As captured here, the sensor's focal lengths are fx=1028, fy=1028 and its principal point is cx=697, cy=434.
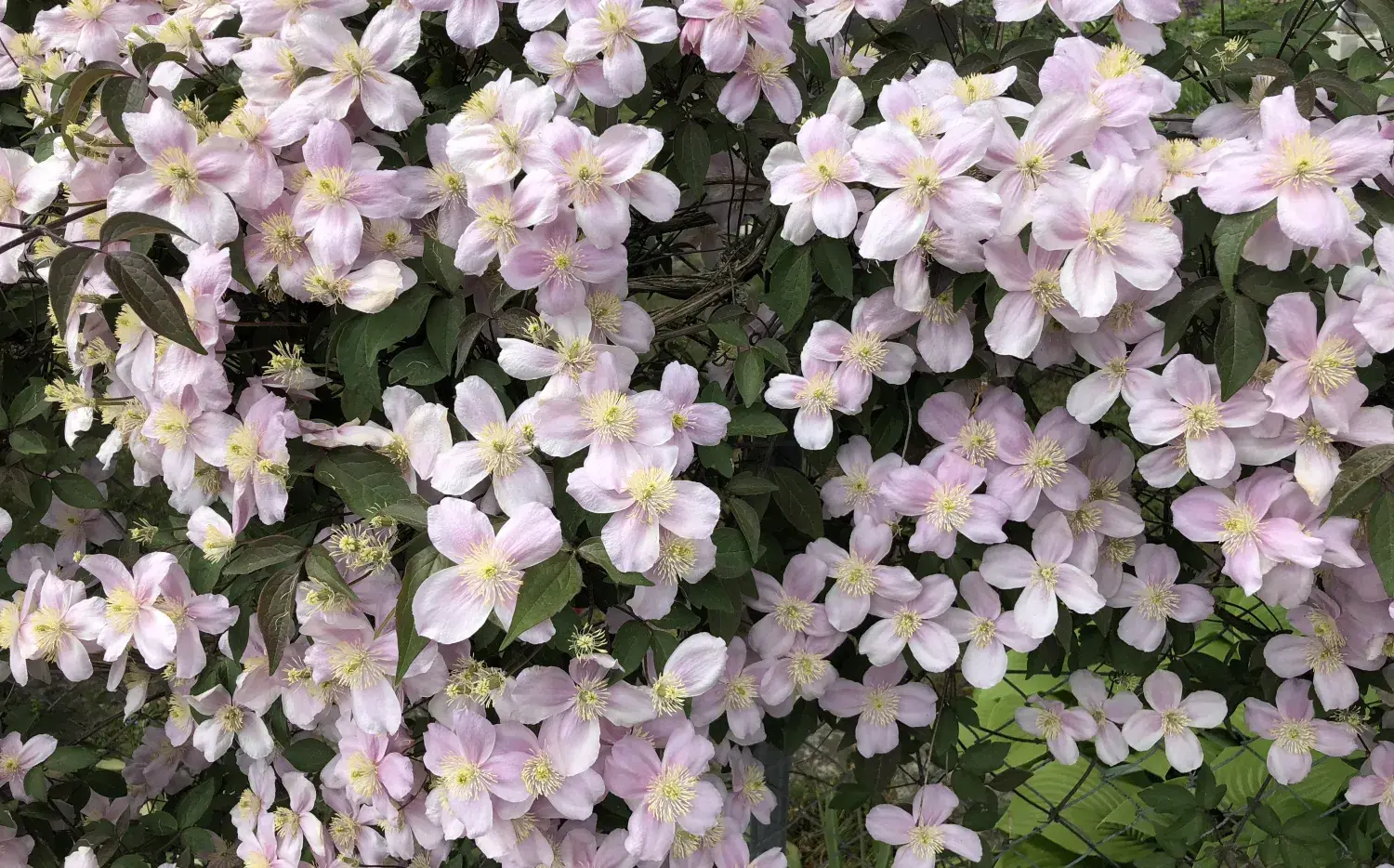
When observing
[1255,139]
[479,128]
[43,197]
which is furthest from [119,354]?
[1255,139]

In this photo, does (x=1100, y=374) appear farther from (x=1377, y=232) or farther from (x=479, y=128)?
(x=479, y=128)

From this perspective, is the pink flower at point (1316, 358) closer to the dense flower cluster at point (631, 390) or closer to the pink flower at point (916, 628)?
the dense flower cluster at point (631, 390)

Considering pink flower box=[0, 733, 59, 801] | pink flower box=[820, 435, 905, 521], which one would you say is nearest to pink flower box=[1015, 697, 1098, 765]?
pink flower box=[820, 435, 905, 521]

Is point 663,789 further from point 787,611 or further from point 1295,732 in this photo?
point 1295,732

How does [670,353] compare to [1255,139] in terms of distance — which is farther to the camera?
[670,353]

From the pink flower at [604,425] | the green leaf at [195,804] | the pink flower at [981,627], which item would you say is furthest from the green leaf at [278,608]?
the pink flower at [981,627]

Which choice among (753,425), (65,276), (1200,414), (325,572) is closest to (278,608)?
(325,572)
